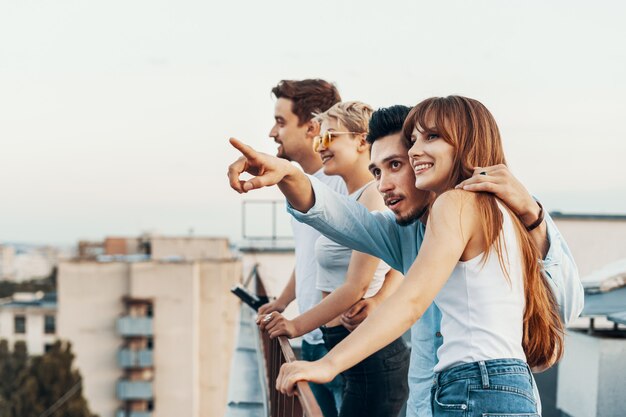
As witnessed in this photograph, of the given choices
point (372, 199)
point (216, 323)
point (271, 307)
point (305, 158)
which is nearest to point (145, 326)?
point (216, 323)

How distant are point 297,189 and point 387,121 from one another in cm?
40

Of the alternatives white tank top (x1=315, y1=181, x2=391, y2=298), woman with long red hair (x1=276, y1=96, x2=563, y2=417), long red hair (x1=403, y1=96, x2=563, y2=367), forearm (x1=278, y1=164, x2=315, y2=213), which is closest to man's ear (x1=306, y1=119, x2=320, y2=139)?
white tank top (x1=315, y1=181, x2=391, y2=298)

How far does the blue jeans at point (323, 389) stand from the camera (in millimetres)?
2756

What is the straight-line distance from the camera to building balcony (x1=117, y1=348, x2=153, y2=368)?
46.1 meters

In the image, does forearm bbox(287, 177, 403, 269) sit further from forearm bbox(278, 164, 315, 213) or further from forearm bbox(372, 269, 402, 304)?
forearm bbox(372, 269, 402, 304)

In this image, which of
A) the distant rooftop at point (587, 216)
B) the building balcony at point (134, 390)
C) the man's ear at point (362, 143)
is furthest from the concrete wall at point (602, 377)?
the building balcony at point (134, 390)

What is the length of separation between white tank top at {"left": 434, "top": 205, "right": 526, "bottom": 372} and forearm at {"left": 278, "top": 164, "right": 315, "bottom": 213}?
47cm

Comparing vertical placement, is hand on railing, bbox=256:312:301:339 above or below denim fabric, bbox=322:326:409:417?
above

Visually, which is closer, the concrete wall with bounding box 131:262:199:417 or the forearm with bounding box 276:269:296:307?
the forearm with bounding box 276:269:296:307

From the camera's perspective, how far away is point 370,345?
145 centimetres

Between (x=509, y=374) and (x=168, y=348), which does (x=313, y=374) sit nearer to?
(x=509, y=374)

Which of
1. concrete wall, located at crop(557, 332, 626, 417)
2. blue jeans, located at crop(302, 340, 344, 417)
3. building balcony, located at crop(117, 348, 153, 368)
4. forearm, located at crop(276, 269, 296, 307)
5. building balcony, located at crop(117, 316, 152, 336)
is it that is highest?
forearm, located at crop(276, 269, 296, 307)

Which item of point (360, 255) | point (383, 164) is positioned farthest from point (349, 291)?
point (383, 164)

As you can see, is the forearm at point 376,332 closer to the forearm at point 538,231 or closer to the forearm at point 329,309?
the forearm at point 538,231
